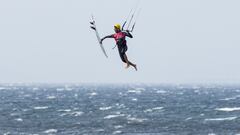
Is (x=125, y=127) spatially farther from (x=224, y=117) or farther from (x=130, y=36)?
(x=130, y=36)

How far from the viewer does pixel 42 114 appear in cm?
9750

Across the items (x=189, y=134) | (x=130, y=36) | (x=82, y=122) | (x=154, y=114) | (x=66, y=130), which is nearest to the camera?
(x=130, y=36)

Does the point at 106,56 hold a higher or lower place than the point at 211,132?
higher

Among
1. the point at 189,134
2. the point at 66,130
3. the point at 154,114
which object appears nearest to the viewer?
the point at 189,134

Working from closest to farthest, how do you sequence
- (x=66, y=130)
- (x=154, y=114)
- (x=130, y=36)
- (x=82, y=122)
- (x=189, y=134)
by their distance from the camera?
(x=130, y=36) → (x=189, y=134) → (x=66, y=130) → (x=82, y=122) → (x=154, y=114)

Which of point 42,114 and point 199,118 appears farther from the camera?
point 42,114

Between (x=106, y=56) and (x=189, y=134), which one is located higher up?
(x=106, y=56)

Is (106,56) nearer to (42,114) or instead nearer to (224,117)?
(224,117)

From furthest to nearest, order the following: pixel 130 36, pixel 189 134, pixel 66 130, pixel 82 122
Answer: pixel 82 122 → pixel 66 130 → pixel 189 134 → pixel 130 36

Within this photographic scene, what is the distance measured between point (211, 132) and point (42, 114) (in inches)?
1464

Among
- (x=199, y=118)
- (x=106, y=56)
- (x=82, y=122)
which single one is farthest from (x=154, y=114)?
(x=106, y=56)

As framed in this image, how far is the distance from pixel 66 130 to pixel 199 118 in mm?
23120

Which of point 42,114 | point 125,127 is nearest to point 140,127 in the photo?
point 125,127

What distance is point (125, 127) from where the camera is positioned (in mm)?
74500
